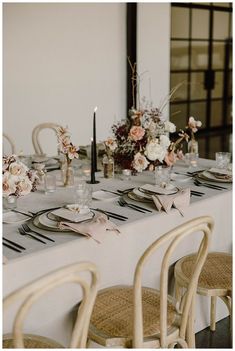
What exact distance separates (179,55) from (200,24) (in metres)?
0.74

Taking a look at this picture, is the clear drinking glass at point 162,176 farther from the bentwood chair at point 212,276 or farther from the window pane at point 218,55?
the window pane at point 218,55

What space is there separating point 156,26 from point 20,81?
2.13 m

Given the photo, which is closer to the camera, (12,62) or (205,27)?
(12,62)

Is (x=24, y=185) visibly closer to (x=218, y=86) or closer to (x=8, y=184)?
(x=8, y=184)

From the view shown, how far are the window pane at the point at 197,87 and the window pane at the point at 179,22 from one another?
728 mm

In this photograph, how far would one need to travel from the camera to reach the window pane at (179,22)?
7.60 m

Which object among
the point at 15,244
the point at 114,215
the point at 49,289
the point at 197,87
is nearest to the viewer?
the point at 49,289

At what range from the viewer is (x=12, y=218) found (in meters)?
2.11

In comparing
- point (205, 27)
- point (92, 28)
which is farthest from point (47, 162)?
point (205, 27)

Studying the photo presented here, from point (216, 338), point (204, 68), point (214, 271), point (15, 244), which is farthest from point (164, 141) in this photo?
point (204, 68)

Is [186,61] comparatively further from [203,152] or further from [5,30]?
[5,30]

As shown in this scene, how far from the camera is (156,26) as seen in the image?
21.0ft

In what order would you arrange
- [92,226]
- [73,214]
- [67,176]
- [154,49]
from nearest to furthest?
[92,226] → [73,214] → [67,176] → [154,49]

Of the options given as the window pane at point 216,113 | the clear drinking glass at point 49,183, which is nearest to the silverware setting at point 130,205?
the clear drinking glass at point 49,183
